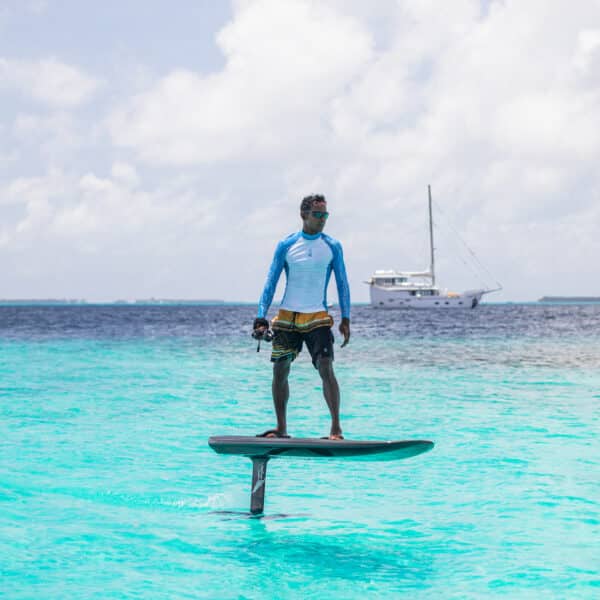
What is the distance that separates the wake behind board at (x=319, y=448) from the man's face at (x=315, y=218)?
1.90m

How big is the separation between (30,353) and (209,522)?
3085 cm

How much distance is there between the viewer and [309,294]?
6754 millimetres

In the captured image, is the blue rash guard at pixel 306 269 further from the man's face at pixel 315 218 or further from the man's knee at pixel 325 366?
the man's knee at pixel 325 366

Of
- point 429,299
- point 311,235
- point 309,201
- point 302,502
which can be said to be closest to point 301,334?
point 311,235

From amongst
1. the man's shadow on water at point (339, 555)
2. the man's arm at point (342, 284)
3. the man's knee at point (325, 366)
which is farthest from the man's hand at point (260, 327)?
the man's shadow on water at point (339, 555)

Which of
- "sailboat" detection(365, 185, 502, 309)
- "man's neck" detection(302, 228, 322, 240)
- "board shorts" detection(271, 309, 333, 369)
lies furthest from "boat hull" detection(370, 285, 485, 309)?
"man's neck" detection(302, 228, 322, 240)

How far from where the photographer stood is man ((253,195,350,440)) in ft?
21.9

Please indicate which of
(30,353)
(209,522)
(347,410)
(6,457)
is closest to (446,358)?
(347,410)

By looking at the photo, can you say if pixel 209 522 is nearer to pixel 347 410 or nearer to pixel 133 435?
pixel 133 435

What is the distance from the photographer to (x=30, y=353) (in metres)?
35.7

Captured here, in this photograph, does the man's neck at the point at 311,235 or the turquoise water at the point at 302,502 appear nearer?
the turquoise water at the point at 302,502

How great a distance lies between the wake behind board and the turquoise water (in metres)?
0.86

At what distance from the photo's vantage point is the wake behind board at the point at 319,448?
241 inches

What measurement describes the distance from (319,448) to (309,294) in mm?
1413
